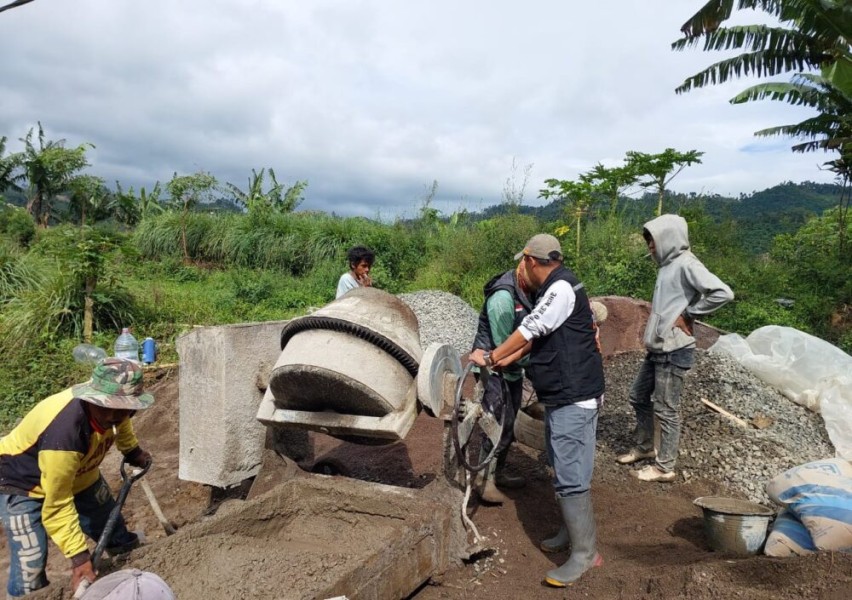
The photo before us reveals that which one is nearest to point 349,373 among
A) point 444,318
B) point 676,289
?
point 676,289

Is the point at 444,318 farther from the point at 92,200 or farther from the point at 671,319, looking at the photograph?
the point at 92,200

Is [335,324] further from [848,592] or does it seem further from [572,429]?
A: [848,592]

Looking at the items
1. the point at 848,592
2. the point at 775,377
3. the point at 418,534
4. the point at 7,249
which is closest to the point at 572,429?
the point at 418,534

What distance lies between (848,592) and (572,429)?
1.35 metres

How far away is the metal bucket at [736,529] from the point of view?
3312 millimetres

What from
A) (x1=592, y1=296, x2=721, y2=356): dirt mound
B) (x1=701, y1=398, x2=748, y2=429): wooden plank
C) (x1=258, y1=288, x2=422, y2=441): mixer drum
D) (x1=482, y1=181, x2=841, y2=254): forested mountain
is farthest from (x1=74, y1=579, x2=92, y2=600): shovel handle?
(x1=482, y1=181, x2=841, y2=254): forested mountain

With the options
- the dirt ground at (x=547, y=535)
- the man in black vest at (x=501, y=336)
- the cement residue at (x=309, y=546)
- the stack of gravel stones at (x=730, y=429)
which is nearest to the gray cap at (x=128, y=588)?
the cement residue at (x=309, y=546)

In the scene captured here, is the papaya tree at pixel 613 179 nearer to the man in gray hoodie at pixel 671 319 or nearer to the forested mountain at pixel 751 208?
the forested mountain at pixel 751 208

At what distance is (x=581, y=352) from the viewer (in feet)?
10.9

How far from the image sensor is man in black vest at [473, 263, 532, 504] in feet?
12.7

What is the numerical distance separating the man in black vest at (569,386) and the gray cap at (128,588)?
2097mm

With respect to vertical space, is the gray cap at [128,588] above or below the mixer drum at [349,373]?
below

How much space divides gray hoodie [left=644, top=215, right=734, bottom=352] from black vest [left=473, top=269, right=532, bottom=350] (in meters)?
1.25

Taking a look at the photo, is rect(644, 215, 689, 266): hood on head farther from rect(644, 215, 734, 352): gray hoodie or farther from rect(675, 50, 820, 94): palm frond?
rect(675, 50, 820, 94): palm frond
